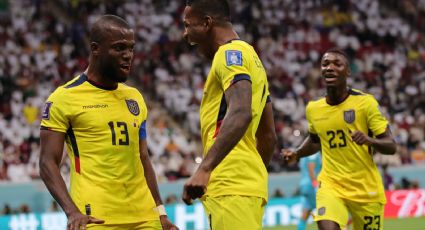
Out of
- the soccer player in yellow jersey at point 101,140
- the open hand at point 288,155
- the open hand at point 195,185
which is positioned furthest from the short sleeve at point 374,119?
the open hand at point 195,185

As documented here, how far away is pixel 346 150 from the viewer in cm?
966

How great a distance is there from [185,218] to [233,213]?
1342 cm

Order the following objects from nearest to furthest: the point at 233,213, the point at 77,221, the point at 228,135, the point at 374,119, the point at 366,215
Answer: the point at 228,135, the point at 233,213, the point at 77,221, the point at 366,215, the point at 374,119

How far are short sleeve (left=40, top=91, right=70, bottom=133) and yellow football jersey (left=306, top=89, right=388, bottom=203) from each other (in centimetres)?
395

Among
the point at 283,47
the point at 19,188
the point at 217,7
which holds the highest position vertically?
the point at 283,47

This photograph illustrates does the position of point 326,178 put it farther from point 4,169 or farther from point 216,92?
point 4,169

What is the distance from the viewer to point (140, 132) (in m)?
6.72

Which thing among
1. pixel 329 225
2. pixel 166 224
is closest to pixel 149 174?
pixel 166 224

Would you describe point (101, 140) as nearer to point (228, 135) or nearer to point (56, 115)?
point (56, 115)

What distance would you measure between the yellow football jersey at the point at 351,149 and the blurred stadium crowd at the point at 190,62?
34.9ft

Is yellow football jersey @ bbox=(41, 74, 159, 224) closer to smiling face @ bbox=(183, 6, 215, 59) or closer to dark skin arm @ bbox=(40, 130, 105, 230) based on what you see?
dark skin arm @ bbox=(40, 130, 105, 230)

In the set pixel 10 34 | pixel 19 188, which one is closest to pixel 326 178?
pixel 19 188

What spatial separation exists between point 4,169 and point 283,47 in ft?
38.7

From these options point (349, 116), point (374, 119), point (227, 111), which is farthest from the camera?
point (349, 116)
